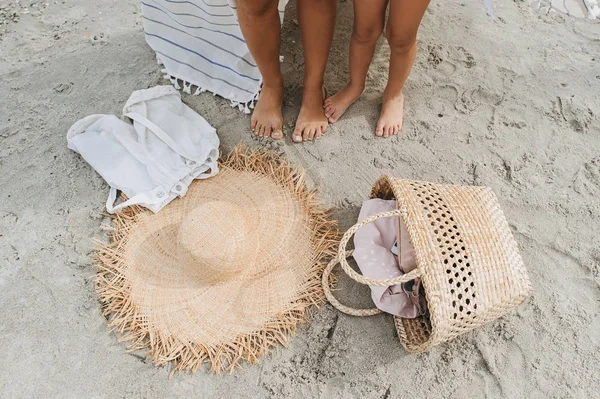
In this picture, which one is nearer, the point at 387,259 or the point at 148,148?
the point at 387,259

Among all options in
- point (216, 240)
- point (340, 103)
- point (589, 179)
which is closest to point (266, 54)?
point (340, 103)

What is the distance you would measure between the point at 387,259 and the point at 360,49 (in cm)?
72

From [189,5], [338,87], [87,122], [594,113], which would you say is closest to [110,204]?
[87,122]

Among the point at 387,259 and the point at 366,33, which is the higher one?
the point at 366,33

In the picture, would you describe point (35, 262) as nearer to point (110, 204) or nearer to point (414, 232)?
point (110, 204)

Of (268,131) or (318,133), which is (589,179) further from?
(268,131)

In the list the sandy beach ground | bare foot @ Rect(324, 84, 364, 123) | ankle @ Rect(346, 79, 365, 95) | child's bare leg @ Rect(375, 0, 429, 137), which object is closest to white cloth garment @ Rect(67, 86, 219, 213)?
the sandy beach ground

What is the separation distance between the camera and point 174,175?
156cm

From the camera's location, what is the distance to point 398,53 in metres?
1.53

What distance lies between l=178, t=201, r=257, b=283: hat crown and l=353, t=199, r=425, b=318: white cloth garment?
362 millimetres

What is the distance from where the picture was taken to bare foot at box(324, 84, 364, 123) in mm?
1771

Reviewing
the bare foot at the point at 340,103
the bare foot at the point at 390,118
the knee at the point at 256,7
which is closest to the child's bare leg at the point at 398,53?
the bare foot at the point at 390,118

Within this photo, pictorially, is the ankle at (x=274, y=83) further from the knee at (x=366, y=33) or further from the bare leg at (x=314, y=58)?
the knee at (x=366, y=33)

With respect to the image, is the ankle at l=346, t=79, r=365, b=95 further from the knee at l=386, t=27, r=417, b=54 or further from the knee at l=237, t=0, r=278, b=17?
the knee at l=237, t=0, r=278, b=17
